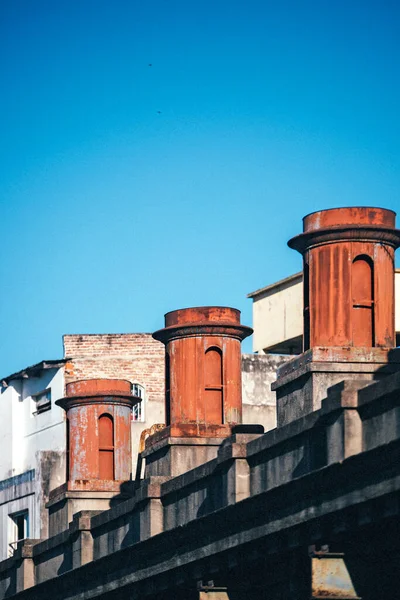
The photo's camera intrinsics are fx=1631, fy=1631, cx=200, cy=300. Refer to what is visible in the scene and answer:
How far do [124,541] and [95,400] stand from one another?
6197 millimetres

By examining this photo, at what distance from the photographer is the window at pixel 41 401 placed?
159ft

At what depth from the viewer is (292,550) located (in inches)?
710

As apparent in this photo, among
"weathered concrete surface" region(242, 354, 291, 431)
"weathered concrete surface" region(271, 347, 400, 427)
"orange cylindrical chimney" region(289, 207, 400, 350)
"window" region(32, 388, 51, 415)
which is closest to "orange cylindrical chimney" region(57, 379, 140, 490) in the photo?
"orange cylindrical chimney" region(289, 207, 400, 350)

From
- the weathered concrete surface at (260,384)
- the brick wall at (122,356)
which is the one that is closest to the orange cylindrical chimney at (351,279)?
the weathered concrete surface at (260,384)

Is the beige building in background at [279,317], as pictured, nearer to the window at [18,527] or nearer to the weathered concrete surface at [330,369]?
the window at [18,527]

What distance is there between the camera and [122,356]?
4809 cm

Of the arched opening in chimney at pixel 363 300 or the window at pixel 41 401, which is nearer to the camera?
the arched opening in chimney at pixel 363 300

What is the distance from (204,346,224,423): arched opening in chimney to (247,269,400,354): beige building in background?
775 inches

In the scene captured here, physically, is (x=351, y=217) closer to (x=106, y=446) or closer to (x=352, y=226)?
(x=352, y=226)

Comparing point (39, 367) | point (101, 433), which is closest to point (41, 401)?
point (39, 367)

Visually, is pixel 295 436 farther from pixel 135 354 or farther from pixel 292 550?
pixel 135 354

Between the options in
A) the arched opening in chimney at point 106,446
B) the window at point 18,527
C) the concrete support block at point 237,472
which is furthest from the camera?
the window at point 18,527

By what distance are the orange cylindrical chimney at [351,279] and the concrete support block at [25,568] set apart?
10946 mm

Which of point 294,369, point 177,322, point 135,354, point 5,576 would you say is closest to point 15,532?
point 135,354
